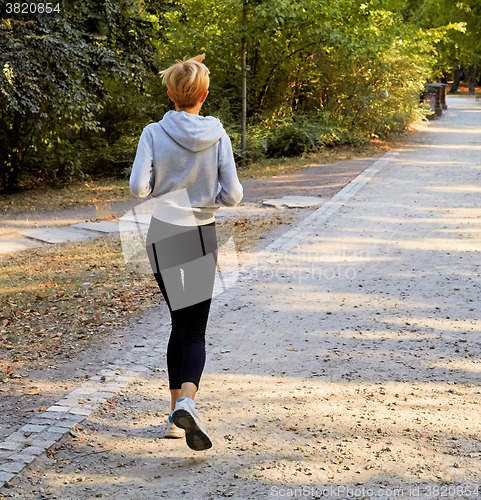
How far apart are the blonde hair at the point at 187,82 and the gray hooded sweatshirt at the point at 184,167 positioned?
7 centimetres

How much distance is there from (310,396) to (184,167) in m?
1.67

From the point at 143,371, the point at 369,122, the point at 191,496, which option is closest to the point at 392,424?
the point at 191,496

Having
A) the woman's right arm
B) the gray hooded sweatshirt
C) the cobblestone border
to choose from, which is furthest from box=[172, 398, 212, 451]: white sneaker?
the woman's right arm

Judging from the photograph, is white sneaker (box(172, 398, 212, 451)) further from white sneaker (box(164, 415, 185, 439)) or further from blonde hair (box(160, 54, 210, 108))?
blonde hair (box(160, 54, 210, 108))

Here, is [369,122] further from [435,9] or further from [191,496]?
[435,9]

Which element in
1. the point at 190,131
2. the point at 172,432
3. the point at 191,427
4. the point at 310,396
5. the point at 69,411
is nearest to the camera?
the point at 191,427

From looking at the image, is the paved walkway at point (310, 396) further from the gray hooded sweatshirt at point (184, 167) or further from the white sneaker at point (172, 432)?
the gray hooded sweatshirt at point (184, 167)

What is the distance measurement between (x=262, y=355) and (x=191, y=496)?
201cm

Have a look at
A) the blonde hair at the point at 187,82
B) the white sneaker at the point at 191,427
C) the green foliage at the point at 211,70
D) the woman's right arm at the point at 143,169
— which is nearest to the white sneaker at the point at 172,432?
the white sneaker at the point at 191,427

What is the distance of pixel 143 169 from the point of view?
3.53 m

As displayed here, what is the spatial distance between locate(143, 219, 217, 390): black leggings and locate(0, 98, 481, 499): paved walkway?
0.50 metres

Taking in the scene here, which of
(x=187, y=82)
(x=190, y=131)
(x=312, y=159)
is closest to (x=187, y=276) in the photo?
(x=190, y=131)

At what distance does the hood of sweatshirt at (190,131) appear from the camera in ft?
11.7

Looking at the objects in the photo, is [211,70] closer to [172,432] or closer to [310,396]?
[310,396]
